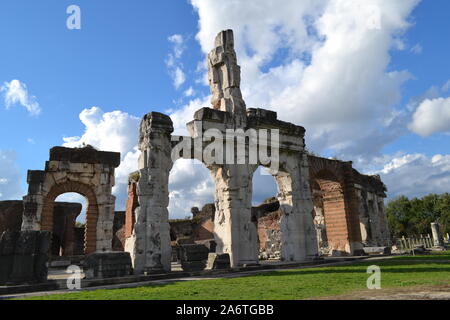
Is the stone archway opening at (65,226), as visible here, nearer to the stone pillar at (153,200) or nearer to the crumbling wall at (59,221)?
the crumbling wall at (59,221)

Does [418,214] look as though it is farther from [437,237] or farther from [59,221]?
[59,221]

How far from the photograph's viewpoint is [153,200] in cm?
978

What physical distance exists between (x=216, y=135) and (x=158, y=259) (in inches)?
163

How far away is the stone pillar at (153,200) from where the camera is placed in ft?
31.0

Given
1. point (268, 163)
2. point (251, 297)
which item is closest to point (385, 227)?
point (268, 163)

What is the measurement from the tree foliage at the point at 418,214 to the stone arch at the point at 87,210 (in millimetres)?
42215

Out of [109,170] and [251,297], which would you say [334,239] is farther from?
[251,297]

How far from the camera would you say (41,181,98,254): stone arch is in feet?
52.1

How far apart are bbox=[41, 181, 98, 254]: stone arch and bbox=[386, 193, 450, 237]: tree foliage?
42.2m

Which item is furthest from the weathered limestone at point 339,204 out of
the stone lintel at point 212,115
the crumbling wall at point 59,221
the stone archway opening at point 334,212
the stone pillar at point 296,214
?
the crumbling wall at point 59,221

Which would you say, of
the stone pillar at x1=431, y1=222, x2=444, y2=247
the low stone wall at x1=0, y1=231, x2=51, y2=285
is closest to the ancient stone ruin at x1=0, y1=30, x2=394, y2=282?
the low stone wall at x1=0, y1=231, x2=51, y2=285

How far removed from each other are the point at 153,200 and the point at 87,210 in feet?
27.2

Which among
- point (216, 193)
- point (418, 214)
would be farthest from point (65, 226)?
point (418, 214)
